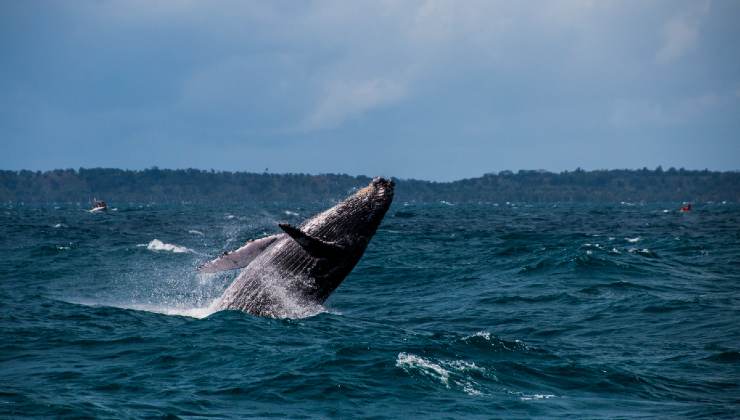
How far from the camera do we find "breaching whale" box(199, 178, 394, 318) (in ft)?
48.1

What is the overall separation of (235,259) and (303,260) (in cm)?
123

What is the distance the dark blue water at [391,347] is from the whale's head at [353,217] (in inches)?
68.1

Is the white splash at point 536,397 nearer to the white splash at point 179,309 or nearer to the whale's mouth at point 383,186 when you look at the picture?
the whale's mouth at point 383,186

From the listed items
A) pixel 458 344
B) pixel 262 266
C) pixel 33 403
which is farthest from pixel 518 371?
pixel 33 403

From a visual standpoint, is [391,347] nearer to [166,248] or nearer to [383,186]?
[383,186]

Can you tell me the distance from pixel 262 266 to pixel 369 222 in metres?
2.17

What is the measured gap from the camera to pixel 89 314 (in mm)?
15844

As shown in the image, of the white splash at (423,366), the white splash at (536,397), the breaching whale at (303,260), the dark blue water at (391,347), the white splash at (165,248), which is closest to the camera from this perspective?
the dark blue water at (391,347)

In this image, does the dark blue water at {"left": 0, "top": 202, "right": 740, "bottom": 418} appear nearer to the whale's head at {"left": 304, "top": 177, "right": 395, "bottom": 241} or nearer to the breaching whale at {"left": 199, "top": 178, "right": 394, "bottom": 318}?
the breaching whale at {"left": 199, "top": 178, "right": 394, "bottom": 318}

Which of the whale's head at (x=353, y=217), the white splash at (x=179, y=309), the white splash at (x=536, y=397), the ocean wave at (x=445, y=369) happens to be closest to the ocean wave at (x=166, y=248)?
the white splash at (x=179, y=309)

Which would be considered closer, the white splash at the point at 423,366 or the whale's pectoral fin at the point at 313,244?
the white splash at the point at 423,366

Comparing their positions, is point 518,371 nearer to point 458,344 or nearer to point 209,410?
point 458,344

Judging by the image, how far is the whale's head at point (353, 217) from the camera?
48.3 ft

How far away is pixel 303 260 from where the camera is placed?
48.7 ft
